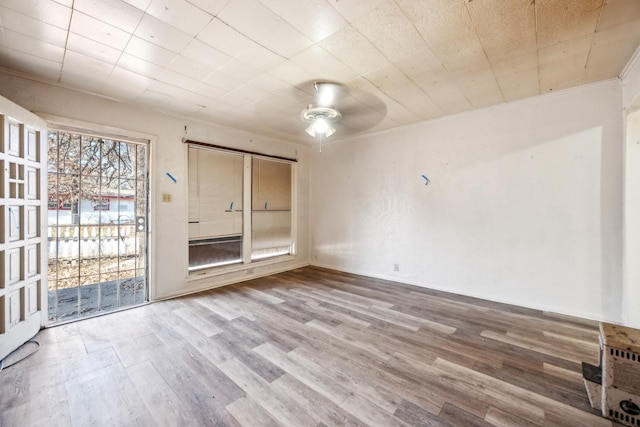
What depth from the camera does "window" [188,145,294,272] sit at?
13.4 ft

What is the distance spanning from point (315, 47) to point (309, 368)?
2639 millimetres

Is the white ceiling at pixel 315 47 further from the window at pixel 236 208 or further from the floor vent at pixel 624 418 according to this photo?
the floor vent at pixel 624 418

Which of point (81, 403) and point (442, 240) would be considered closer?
point (81, 403)

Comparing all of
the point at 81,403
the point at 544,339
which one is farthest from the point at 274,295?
the point at 544,339

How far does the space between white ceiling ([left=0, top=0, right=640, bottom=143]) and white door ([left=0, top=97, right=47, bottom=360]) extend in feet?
2.18

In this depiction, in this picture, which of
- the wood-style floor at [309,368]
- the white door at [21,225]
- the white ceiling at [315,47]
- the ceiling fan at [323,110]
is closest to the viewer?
the wood-style floor at [309,368]

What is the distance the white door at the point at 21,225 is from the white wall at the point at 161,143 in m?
Result: 0.36

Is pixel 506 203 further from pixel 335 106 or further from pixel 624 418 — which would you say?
pixel 335 106

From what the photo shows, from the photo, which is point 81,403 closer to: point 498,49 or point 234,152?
point 234,152

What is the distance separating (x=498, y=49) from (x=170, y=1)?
2568 mm

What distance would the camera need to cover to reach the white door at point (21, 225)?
2178 millimetres

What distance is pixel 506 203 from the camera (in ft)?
11.2

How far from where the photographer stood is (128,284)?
14.1ft

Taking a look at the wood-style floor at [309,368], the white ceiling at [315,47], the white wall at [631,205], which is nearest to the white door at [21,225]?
the wood-style floor at [309,368]
